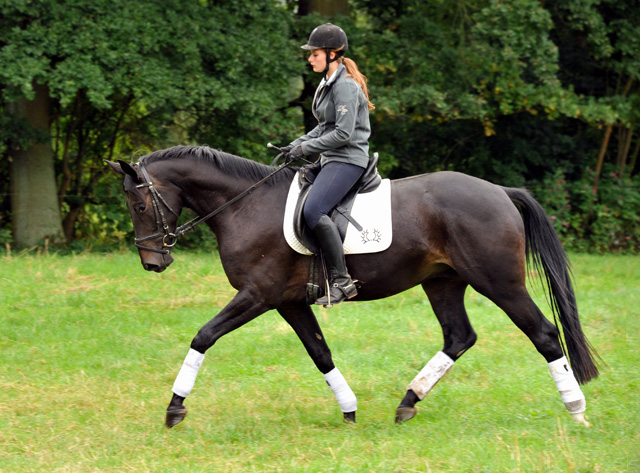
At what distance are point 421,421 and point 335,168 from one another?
2117mm

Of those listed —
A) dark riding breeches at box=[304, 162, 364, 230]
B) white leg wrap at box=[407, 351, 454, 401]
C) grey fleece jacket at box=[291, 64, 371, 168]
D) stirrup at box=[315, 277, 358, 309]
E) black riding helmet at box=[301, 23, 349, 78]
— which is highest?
black riding helmet at box=[301, 23, 349, 78]

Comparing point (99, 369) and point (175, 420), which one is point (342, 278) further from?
point (99, 369)

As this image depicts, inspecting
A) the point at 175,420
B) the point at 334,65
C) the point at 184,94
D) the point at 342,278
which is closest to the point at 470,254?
the point at 342,278

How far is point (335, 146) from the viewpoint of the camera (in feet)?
17.8

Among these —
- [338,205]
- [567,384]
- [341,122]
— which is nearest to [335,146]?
[341,122]

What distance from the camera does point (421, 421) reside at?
5.81 metres

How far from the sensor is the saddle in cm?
552

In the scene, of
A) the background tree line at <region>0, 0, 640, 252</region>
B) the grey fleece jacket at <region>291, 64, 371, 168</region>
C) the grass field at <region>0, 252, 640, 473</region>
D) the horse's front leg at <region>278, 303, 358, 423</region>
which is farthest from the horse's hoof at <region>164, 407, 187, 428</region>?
the background tree line at <region>0, 0, 640, 252</region>

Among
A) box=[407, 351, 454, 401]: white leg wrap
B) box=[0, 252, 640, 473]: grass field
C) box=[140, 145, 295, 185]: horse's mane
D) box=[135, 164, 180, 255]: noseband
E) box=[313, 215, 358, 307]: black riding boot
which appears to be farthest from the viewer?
box=[407, 351, 454, 401]: white leg wrap

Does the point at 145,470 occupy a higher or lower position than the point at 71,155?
higher

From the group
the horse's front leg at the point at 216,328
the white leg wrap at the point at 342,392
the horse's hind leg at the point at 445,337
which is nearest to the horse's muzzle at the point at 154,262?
the horse's front leg at the point at 216,328

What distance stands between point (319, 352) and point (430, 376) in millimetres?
944

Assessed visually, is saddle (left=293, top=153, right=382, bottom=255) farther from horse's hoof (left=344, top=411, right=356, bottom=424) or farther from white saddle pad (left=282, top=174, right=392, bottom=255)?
horse's hoof (left=344, top=411, right=356, bottom=424)

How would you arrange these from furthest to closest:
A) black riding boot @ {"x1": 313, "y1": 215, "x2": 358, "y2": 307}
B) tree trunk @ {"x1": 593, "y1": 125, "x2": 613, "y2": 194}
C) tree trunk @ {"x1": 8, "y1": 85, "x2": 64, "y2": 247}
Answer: tree trunk @ {"x1": 593, "y1": 125, "x2": 613, "y2": 194}, tree trunk @ {"x1": 8, "y1": 85, "x2": 64, "y2": 247}, black riding boot @ {"x1": 313, "y1": 215, "x2": 358, "y2": 307}
